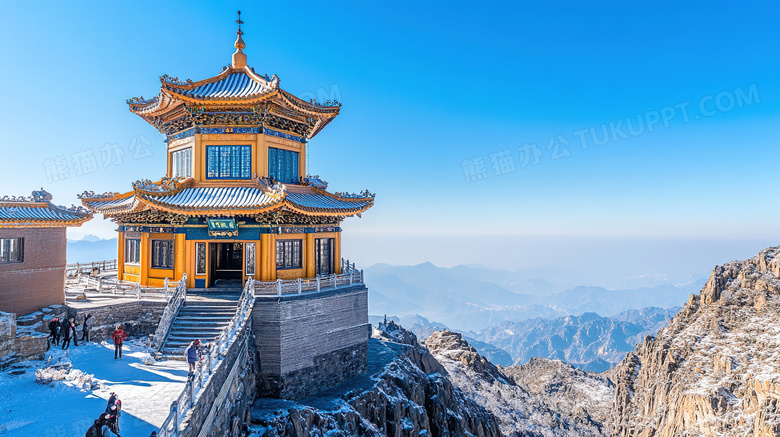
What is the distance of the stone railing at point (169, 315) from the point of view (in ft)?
53.0

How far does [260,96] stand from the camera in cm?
2036

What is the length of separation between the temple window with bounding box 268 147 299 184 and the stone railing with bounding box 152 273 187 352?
6.89 metres

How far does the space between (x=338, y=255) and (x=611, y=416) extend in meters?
47.2

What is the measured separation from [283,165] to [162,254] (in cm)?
787

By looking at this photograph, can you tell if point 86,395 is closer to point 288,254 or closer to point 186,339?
point 186,339

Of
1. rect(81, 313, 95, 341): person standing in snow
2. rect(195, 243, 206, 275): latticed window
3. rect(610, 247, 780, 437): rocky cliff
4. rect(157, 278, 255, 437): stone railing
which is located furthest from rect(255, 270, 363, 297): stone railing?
rect(610, 247, 780, 437): rocky cliff

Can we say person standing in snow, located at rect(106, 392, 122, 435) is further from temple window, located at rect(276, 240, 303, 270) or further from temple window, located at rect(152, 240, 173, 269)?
temple window, located at rect(152, 240, 173, 269)

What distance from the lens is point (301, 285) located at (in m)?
18.9

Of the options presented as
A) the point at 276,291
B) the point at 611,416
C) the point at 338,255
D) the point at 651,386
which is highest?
the point at 338,255

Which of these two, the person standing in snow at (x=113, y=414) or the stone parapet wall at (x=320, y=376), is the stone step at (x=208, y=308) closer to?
the stone parapet wall at (x=320, y=376)

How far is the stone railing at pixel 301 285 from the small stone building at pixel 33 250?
→ 9.03 meters

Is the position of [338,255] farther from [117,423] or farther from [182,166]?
[117,423]

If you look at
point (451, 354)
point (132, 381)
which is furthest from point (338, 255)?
point (451, 354)

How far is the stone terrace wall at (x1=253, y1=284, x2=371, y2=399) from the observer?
696 inches
